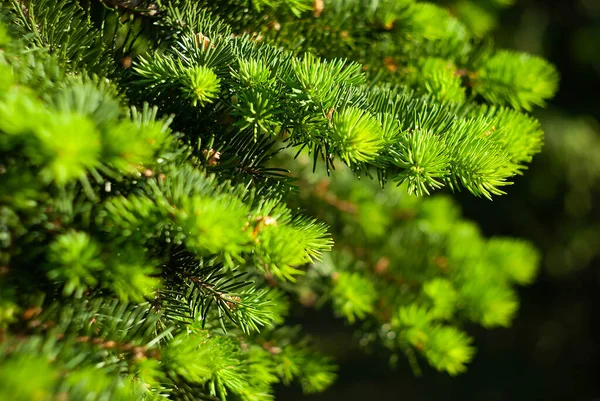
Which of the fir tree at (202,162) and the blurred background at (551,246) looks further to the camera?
the blurred background at (551,246)

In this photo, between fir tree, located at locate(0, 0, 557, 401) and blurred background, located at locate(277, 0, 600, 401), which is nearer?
fir tree, located at locate(0, 0, 557, 401)

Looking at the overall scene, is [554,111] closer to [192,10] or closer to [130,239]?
[192,10]

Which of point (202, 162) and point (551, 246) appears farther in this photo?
point (551, 246)
